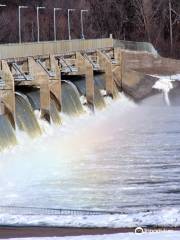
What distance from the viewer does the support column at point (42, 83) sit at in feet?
144

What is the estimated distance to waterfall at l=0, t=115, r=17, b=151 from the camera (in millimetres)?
36222

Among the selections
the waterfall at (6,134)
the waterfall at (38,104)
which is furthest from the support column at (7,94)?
the waterfall at (38,104)

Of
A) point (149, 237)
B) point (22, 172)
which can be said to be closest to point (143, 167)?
point (22, 172)

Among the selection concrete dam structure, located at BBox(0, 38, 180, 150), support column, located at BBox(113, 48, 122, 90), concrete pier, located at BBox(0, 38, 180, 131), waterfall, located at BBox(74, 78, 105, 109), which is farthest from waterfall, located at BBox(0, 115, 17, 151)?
support column, located at BBox(113, 48, 122, 90)

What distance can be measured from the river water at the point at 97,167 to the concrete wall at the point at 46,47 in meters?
4.82

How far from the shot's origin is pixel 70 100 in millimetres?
49844

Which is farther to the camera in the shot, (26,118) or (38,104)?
(38,104)

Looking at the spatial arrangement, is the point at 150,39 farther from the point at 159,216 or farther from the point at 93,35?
the point at 159,216

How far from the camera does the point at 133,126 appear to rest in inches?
1887

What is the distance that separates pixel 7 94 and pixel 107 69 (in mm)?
22447

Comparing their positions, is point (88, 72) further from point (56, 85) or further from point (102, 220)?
point (102, 220)

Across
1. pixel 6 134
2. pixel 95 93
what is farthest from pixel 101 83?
pixel 6 134

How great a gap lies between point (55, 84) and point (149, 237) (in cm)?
3133

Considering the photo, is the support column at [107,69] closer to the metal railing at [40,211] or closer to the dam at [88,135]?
the dam at [88,135]
